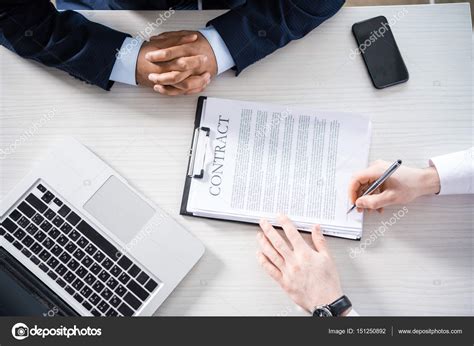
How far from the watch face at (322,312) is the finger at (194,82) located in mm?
464

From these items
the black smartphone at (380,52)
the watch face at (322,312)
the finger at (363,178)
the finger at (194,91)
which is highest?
the finger at (194,91)

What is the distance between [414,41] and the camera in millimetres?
967

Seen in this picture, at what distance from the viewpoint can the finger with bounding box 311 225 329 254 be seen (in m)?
0.88

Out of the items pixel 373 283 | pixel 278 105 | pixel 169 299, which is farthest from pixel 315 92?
pixel 169 299

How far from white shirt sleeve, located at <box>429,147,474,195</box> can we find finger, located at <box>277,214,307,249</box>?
28 centimetres

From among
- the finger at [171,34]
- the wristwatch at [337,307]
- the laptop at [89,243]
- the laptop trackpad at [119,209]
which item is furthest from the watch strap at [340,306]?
the finger at [171,34]

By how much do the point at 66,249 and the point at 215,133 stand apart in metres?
0.34

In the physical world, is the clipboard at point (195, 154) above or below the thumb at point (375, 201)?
above

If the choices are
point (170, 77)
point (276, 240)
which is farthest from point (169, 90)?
point (276, 240)

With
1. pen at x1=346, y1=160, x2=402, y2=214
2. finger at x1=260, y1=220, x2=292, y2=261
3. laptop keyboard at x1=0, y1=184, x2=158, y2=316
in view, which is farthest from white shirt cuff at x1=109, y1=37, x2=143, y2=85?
pen at x1=346, y1=160, x2=402, y2=214

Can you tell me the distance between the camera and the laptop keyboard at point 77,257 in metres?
0.86
